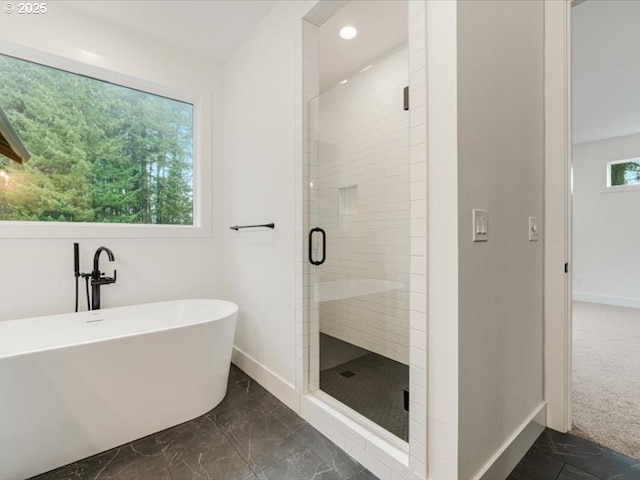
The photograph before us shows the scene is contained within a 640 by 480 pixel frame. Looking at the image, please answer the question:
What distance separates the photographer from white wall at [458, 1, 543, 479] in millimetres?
1217

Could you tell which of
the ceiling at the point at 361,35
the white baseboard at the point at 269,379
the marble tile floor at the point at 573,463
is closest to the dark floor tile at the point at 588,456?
the marble tile floor at the point at 573,463

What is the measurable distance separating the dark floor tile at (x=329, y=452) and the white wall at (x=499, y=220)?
0.56 metres

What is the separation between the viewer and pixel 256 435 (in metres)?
1.78

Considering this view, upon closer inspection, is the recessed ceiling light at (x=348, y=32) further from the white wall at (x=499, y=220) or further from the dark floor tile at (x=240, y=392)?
the dark floor tile at (x=240, y=392)

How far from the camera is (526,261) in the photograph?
65.1 inches

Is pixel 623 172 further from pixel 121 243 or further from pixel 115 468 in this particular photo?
pixel 115 468

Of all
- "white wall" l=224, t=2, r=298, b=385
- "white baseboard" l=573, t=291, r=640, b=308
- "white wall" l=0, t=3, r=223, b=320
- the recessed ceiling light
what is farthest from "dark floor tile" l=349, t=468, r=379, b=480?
"white baseboard" l=573, t=291, r=640, b=308

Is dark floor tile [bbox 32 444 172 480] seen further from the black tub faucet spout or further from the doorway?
the doorway

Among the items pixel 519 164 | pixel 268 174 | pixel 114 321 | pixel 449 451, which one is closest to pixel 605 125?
pixel 519 164

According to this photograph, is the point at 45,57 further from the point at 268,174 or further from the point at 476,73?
the point at 476,73

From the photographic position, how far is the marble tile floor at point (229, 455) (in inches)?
A: 58.6

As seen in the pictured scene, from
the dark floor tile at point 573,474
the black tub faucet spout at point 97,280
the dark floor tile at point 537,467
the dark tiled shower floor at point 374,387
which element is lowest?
the dark floor tile at point 537,467

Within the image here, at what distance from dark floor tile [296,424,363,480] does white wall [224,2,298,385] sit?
0.35 metres

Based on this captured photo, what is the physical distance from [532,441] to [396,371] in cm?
79
